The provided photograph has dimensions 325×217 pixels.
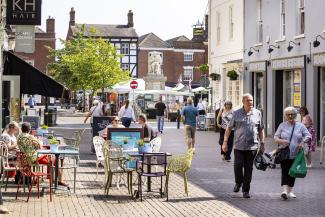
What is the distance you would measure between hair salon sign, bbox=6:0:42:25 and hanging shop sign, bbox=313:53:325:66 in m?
11.1

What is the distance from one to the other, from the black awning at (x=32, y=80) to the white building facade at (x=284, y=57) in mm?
9770

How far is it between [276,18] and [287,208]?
20121 mm

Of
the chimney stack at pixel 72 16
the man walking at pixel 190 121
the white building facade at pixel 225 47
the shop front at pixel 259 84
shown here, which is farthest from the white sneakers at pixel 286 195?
the chimney stack at pixel 72 16

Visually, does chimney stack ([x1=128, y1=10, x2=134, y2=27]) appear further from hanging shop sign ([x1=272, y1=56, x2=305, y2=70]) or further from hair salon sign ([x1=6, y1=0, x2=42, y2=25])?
hair salon sign ([x1=6, y1=0, x2=42, y2=25])

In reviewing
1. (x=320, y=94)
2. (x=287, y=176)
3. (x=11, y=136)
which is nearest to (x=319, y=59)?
(x=320, y=94)

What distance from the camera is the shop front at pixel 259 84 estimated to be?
33.4m

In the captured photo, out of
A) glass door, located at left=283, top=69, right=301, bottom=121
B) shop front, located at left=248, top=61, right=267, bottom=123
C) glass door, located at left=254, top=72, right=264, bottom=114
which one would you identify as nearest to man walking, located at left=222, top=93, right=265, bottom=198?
glass door, located at left=283, top=69, right=301, bottom=121

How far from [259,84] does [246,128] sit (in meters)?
21.2

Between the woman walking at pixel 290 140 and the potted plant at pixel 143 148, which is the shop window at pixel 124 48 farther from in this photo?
the woman walking at pixel 290 140

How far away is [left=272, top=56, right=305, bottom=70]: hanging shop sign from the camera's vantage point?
1134 inches

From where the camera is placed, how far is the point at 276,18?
31.8 meters

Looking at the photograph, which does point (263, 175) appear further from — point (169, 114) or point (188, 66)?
point (188, 66)

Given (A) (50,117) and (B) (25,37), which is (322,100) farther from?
(A) (50,117)

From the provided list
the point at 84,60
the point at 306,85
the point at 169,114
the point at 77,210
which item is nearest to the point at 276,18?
the point at 306,85
